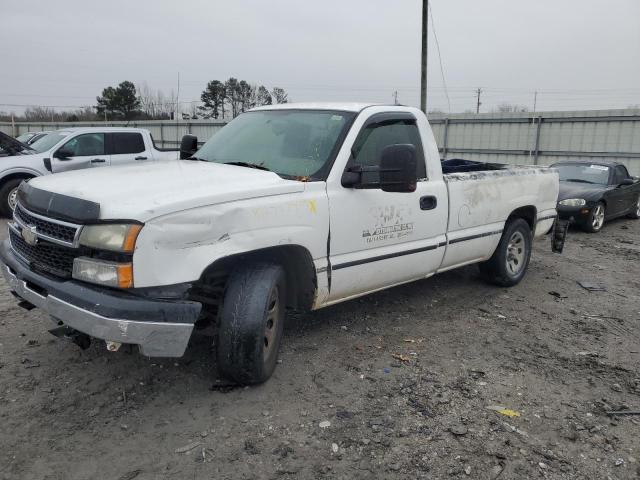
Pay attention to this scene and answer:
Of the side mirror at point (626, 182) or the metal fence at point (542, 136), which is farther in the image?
the metal fence at point (542, 136)

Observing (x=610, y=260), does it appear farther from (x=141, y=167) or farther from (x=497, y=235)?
(x=141, y=167)

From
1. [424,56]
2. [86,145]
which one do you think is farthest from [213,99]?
[86,145]

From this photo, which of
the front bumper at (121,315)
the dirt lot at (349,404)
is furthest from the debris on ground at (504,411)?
the front bumper at (121,315)

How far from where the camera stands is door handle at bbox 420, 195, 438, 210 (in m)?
4.54

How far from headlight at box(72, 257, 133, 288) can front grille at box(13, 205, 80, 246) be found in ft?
0.48

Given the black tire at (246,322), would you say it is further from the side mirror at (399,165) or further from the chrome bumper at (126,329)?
the side mirror at (399,165)

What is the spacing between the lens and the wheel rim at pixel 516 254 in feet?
20.1

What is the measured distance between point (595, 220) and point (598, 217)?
13 cm

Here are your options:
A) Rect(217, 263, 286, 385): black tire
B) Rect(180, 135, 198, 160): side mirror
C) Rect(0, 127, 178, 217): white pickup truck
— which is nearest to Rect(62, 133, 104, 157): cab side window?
Rect(0, 127, 178, 217): white pickup truck

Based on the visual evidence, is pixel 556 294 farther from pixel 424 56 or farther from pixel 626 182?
pixel 424 56

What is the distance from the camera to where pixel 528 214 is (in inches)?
245

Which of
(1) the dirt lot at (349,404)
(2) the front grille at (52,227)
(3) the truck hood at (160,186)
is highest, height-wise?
(3) the truck hood at (160,186)

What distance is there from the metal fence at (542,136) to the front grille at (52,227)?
1664 centimetres

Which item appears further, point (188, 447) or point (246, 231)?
point (246, 231)
